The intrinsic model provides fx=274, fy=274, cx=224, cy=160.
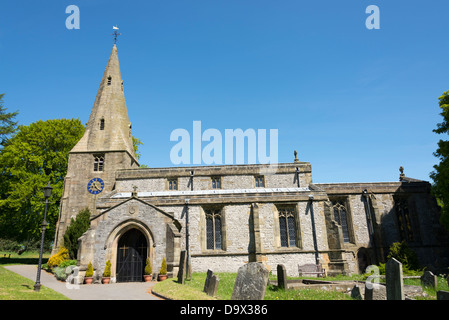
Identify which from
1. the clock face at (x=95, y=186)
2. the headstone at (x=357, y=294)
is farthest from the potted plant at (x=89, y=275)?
the headstone at (x=357, y=294)

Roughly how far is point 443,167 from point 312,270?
1176 cm

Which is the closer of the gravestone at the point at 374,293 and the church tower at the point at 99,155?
the gravestone at the point at 374,293

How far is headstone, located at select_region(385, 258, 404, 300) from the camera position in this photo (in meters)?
7.17

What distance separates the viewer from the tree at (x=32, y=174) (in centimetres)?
2597

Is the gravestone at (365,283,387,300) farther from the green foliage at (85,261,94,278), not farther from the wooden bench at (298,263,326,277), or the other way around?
the green foliage at (85,261,94,278)

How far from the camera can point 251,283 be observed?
27.9 ft

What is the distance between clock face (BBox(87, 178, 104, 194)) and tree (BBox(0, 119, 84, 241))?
462 cm

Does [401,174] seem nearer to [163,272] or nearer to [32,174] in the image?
[163,272]

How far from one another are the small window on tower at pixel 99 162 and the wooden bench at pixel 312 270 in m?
19.5

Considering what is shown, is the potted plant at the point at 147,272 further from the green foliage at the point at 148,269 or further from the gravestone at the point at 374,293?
the gravestone at the point at 374,293
